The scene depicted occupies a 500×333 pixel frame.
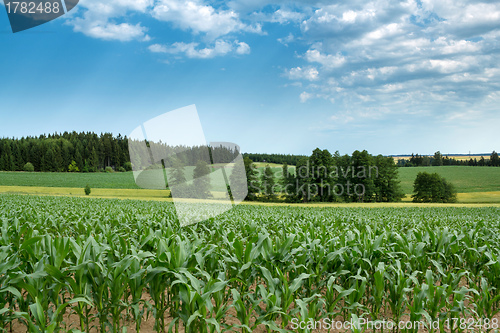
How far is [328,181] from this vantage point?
67.0m

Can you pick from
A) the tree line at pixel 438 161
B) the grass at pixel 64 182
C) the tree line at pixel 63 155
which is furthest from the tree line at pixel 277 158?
the tree line at pixel 438 161

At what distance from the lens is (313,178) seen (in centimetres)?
6731

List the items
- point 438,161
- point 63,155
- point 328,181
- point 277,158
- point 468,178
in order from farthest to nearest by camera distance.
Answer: point 438,161 < point 63,155 < point 277,158 < point 468,178 < point 328,181

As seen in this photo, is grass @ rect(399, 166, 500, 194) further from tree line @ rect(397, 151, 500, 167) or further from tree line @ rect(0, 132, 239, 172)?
tree line @ rect(0, 132, 239, 172)

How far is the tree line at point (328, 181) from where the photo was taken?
217ft

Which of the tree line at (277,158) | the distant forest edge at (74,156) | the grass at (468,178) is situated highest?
the distant forest edge at (74,156)

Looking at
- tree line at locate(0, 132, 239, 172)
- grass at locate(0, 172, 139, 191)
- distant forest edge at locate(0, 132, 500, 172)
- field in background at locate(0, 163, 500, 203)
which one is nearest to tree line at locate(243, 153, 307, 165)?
distant forest edge at locate(0, 132, 500, 172)

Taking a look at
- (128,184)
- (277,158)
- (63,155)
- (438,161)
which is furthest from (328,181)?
(63,155)

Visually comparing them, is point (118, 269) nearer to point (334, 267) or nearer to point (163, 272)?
point (163, 272)

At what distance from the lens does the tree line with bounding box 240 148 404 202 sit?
66.2 metres

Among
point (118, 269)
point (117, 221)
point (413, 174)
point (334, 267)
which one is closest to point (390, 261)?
point (334, 267)

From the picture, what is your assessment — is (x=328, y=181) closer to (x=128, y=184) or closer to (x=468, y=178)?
(x=128, y=184)

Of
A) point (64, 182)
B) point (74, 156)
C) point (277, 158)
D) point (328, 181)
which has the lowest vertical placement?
point (328, 181)

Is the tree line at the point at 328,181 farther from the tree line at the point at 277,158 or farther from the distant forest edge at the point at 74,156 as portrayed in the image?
the distant forest edge at the point at 74,156
